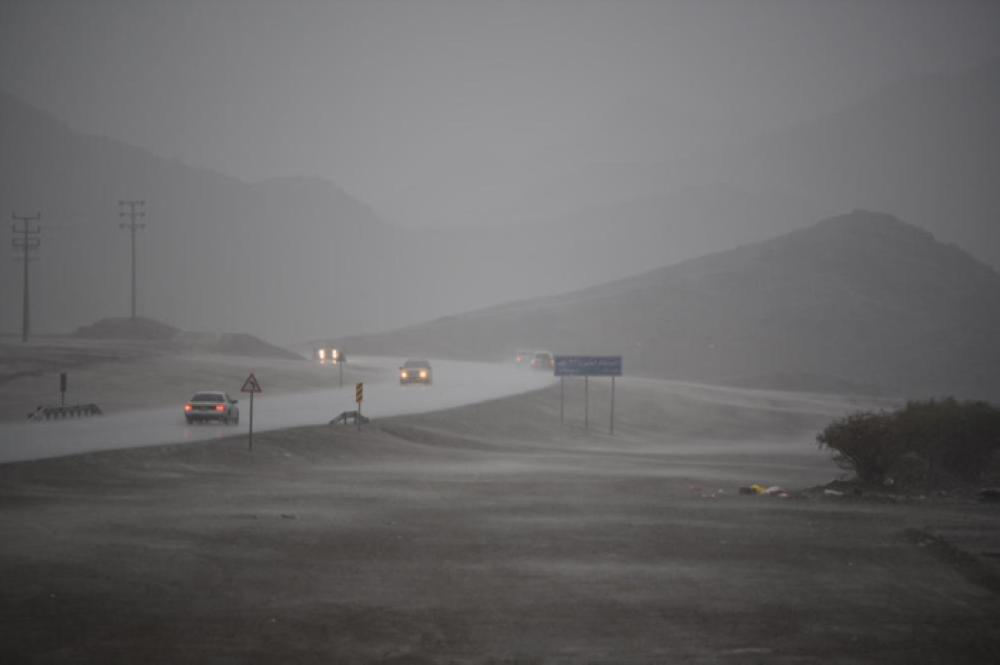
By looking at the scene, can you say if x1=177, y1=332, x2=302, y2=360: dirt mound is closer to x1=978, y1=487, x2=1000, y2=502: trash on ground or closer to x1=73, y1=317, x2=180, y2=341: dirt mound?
x1=73, y1=317, x2=180, y2=341: dirt mound

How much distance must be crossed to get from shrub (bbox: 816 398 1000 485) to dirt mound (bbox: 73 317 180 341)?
326 feet

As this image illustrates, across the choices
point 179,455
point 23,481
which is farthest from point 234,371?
point 23,481

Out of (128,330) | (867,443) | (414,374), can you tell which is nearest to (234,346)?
(128,330)

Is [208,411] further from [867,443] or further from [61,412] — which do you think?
[867,443]

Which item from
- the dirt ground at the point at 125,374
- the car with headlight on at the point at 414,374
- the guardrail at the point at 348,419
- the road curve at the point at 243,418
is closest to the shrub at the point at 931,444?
the guardrail at the point at 348,419

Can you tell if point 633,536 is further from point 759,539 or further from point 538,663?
point 538,663

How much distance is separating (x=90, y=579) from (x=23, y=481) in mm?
12664

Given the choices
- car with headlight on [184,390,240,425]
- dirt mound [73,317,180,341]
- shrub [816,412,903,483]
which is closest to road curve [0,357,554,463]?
car with headlight on [184,390,240,425]

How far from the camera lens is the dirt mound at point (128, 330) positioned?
121 metres

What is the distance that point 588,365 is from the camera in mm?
62156

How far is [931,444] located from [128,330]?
104 metres

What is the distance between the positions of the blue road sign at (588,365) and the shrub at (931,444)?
27.7 metres

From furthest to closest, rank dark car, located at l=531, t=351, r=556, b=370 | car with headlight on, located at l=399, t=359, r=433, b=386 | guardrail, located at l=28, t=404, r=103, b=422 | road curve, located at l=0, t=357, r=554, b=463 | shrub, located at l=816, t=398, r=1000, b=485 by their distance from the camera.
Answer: dark car, located at l=531, t=351, r=556, b=370 → car with headlight on, located at l=399, t=359, r=433, b=386 → guardrail, located at l=28, t=404, r=103, b=422 → road curve, located at l=0, t=357, r=554, b=463 → shrub, located at l=816, t=398, r=1000, b=485

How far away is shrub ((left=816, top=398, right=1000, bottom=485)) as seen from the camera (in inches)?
1224
